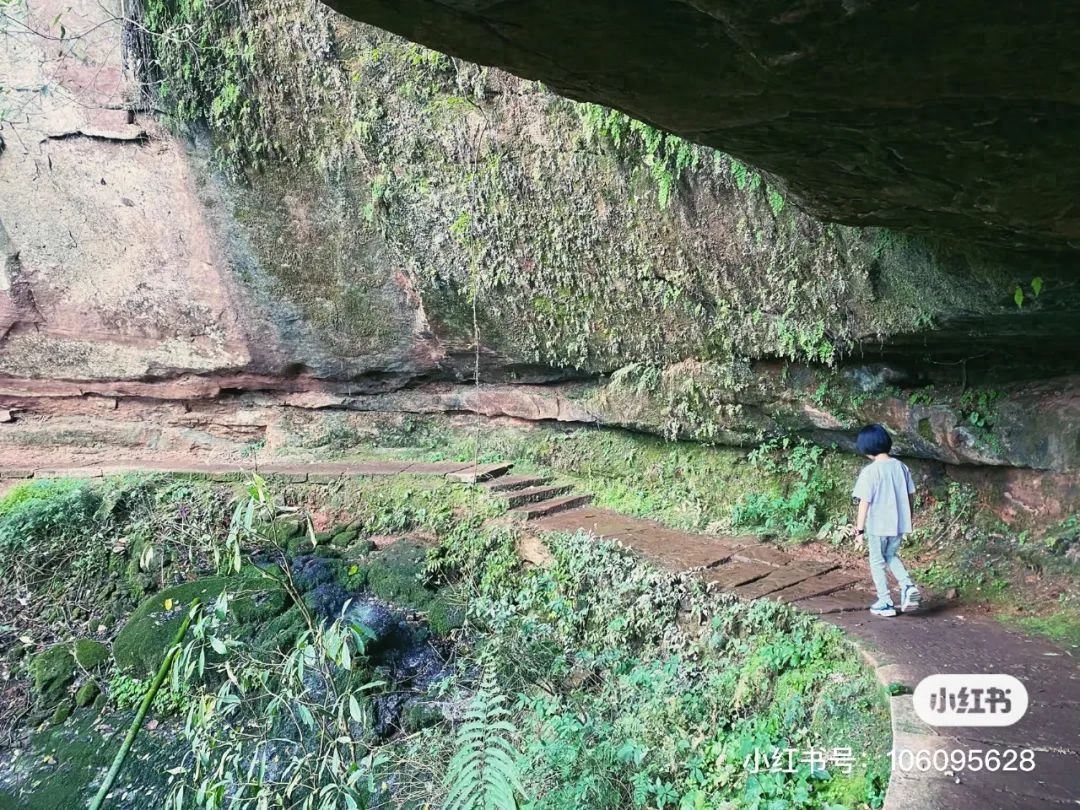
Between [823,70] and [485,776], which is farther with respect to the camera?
[485,776]

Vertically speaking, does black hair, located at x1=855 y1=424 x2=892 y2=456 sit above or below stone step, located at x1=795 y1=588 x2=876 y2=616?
above

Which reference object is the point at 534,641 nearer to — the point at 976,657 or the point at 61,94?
the point at 976,657

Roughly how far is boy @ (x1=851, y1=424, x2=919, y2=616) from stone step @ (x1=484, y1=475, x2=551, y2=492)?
501 cm

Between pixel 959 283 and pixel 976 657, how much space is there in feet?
8.46

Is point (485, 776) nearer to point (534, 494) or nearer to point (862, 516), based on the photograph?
point (862, 516)

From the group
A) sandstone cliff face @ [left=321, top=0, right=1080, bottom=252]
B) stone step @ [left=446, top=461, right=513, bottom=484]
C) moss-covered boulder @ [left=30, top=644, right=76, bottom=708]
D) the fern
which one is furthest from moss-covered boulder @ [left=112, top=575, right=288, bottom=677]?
sandstone cliff face @ [left=321, top=0, right=1080, bottom=252]

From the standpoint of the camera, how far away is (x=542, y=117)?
637cm

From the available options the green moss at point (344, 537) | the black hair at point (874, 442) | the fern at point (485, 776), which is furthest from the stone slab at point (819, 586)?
the green moss at point (344, 537)

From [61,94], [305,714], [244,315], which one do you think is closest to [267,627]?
[244,315]

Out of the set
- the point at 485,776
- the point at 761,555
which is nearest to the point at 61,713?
the point at 485,776

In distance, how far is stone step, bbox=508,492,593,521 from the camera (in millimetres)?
8305

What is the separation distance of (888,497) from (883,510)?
10 centimetres

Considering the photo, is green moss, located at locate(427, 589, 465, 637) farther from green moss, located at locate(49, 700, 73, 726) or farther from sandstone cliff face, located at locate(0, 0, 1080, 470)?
green moss, located at locate(49, 700, 73, 726)

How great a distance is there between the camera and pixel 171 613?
27.1 ft
